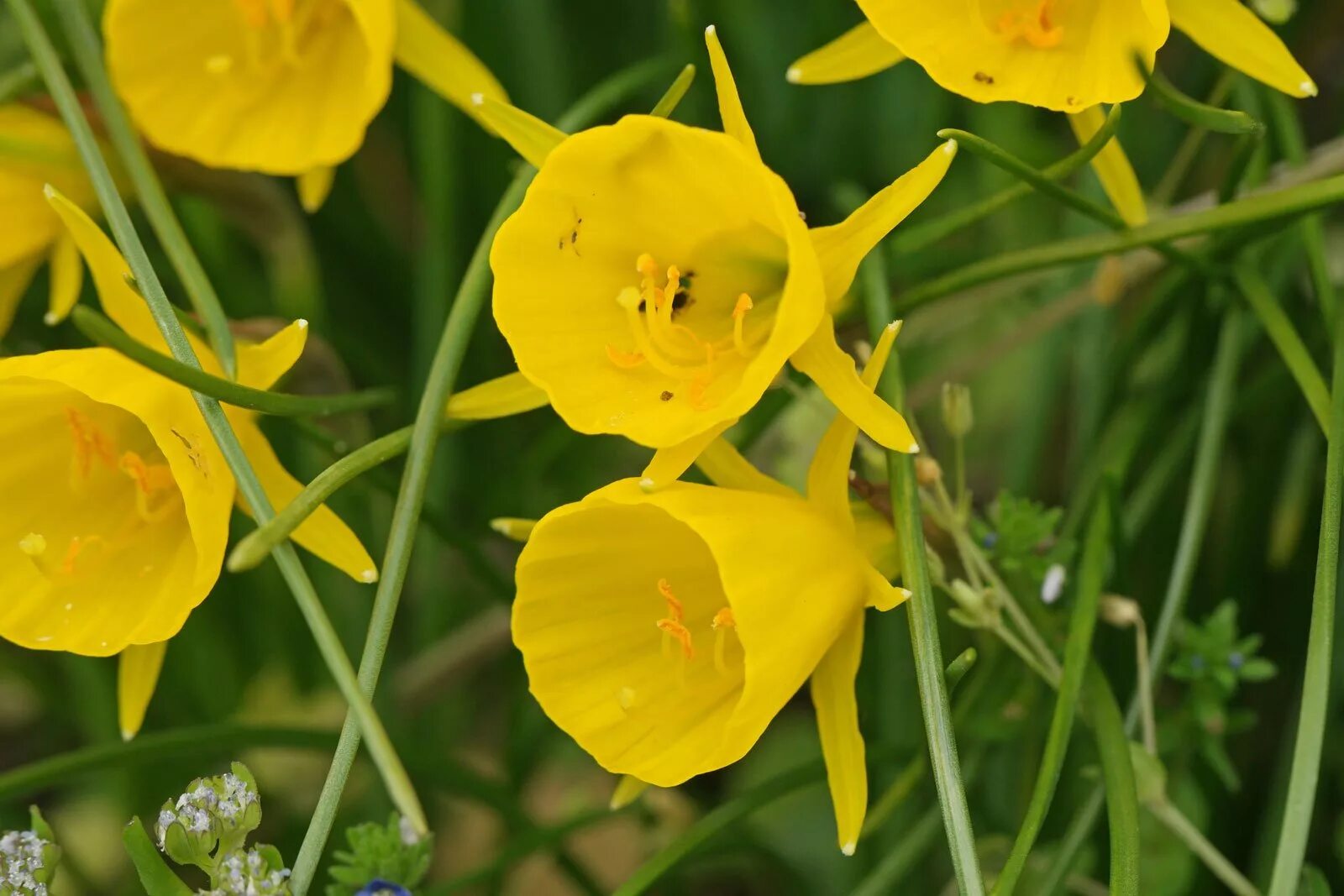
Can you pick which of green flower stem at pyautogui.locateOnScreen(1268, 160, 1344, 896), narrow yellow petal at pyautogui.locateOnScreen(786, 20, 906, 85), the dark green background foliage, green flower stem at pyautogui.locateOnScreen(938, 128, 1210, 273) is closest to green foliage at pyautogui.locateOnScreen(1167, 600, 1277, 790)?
the dark green background foliage

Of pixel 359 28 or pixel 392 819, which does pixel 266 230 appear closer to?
pixel 359 28

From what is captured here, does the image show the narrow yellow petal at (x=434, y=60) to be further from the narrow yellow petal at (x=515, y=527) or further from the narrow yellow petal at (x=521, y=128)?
the narrow yellow petal at (x=515, y=527)

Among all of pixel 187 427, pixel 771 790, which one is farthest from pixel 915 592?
pixel 187 427

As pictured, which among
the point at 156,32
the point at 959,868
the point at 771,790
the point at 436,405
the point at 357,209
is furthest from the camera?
the point at 357,209

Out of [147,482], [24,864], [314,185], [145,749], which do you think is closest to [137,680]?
[145,749]

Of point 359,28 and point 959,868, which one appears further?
point 359,28

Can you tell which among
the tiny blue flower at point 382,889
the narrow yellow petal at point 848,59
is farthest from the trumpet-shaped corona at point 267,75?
the tiny blue flower at point 382,889

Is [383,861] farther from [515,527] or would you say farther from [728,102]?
[728,102]

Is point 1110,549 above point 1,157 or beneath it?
beneath
